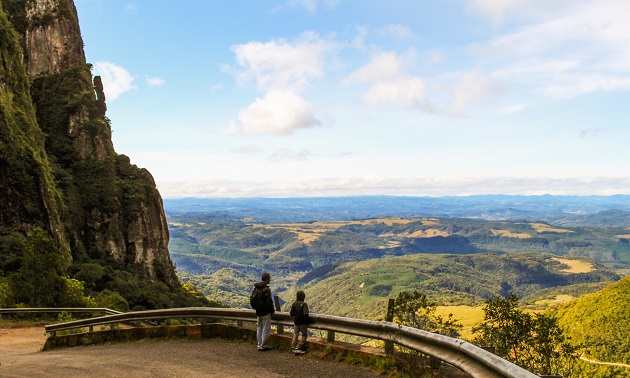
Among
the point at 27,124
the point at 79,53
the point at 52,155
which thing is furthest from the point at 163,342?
the point at 79,53

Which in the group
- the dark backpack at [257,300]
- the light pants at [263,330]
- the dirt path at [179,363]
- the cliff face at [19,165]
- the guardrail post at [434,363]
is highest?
the cliff face at [19,165]

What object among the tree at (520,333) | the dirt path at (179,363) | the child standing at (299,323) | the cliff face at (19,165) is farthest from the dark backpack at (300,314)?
the cliff face at (19,165)

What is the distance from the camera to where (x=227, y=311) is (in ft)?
45.3

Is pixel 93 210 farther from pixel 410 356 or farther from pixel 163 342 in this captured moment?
pixel 410 356

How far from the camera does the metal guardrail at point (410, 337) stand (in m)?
6.10

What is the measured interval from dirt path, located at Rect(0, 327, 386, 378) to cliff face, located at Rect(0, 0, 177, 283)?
263 feet

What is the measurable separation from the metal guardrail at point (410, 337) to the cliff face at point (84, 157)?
81.9 meters

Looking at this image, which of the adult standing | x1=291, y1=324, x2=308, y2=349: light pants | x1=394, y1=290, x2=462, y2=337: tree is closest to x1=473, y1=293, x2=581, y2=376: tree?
x1=394, y1=290, x2=462, y2=337: tree

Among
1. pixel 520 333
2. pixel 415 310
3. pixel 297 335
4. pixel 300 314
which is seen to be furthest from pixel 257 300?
pixel 520 333

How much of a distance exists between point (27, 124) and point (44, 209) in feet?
52.9

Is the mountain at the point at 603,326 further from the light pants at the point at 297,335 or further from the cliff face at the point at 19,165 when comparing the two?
the cliff face at the point at 19,165

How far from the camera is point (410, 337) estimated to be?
28.9ft

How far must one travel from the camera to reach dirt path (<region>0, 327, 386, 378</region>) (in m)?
9.97

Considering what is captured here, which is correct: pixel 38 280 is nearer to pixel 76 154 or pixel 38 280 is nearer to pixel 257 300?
pixel 257 300
